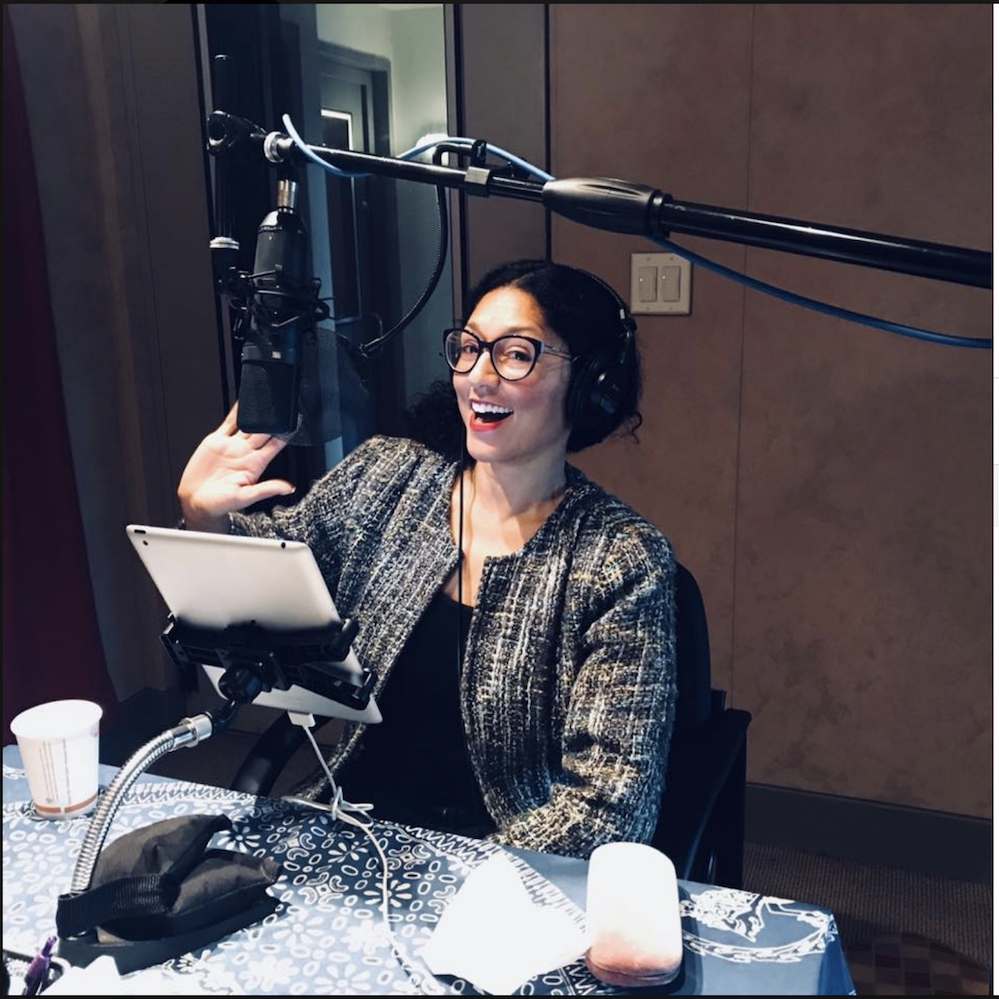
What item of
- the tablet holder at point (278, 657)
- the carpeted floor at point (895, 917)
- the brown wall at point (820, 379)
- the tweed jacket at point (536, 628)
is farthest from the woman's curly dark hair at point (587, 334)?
the carpeted floor at point (895, 917)

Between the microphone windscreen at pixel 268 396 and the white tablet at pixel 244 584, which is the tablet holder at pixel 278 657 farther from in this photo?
the microphone windscreen at pixel 268 396

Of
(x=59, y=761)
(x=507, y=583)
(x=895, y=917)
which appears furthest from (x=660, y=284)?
(x=59, y=761)

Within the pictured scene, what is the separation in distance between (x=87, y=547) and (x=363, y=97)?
1.11 m

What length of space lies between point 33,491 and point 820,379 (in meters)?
1.52

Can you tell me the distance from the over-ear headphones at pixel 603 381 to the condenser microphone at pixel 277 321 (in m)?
0.52

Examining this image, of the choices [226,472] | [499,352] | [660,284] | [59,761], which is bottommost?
[59,761]

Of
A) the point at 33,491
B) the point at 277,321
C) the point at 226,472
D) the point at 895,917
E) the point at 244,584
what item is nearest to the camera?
the point at 277,321

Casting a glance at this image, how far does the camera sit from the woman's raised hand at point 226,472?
115 centimetres

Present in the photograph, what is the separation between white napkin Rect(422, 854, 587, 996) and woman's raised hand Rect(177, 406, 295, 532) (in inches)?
21.9

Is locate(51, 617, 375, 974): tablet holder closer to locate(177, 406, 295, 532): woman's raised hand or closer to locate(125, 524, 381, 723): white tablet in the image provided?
locate(125, 524, 381, 723): white tablet

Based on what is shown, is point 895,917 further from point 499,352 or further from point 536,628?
point 499,352

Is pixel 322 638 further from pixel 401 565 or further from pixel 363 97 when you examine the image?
pixel 363 97

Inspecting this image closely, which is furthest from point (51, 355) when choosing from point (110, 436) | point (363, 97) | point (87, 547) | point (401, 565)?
point (401, 565)

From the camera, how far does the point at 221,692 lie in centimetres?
84
